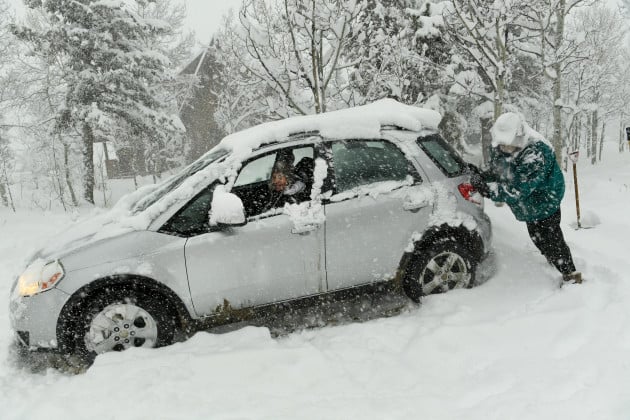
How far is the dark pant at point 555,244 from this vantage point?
4086 millimetres

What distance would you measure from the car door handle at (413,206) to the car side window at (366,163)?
0.23 metres

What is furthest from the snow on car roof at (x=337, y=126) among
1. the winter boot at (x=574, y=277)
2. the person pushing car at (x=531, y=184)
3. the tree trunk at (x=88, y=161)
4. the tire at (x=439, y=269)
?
the tree trunk at (x=88, y=161)

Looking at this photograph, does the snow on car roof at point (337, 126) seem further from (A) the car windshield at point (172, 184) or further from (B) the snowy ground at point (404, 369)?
(B) the snowy ground at point (404, 369)

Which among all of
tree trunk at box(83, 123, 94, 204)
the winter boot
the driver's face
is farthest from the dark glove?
tree trunk at box(83, 123, 94, 204)

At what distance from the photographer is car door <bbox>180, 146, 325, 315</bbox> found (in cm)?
363

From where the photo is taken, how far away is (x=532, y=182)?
3.94 meters

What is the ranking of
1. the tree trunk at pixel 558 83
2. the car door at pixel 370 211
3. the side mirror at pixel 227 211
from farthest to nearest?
the tree trunk at pixel 558 83
the car door at pixel 370 211
the side mirror at pixel 227 211

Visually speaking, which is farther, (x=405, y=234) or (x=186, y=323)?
(x=405, y=234)

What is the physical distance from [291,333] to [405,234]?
1.32 metres

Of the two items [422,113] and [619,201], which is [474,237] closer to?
[422,113]

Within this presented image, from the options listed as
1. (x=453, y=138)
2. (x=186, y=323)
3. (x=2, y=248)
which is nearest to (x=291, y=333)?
(x=186, y=323)

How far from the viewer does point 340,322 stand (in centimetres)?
405

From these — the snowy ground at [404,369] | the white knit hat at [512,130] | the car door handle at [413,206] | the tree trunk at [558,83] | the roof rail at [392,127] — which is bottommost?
the snowy ground at [404,369]

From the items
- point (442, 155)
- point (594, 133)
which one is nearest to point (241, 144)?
point (442, 155)
